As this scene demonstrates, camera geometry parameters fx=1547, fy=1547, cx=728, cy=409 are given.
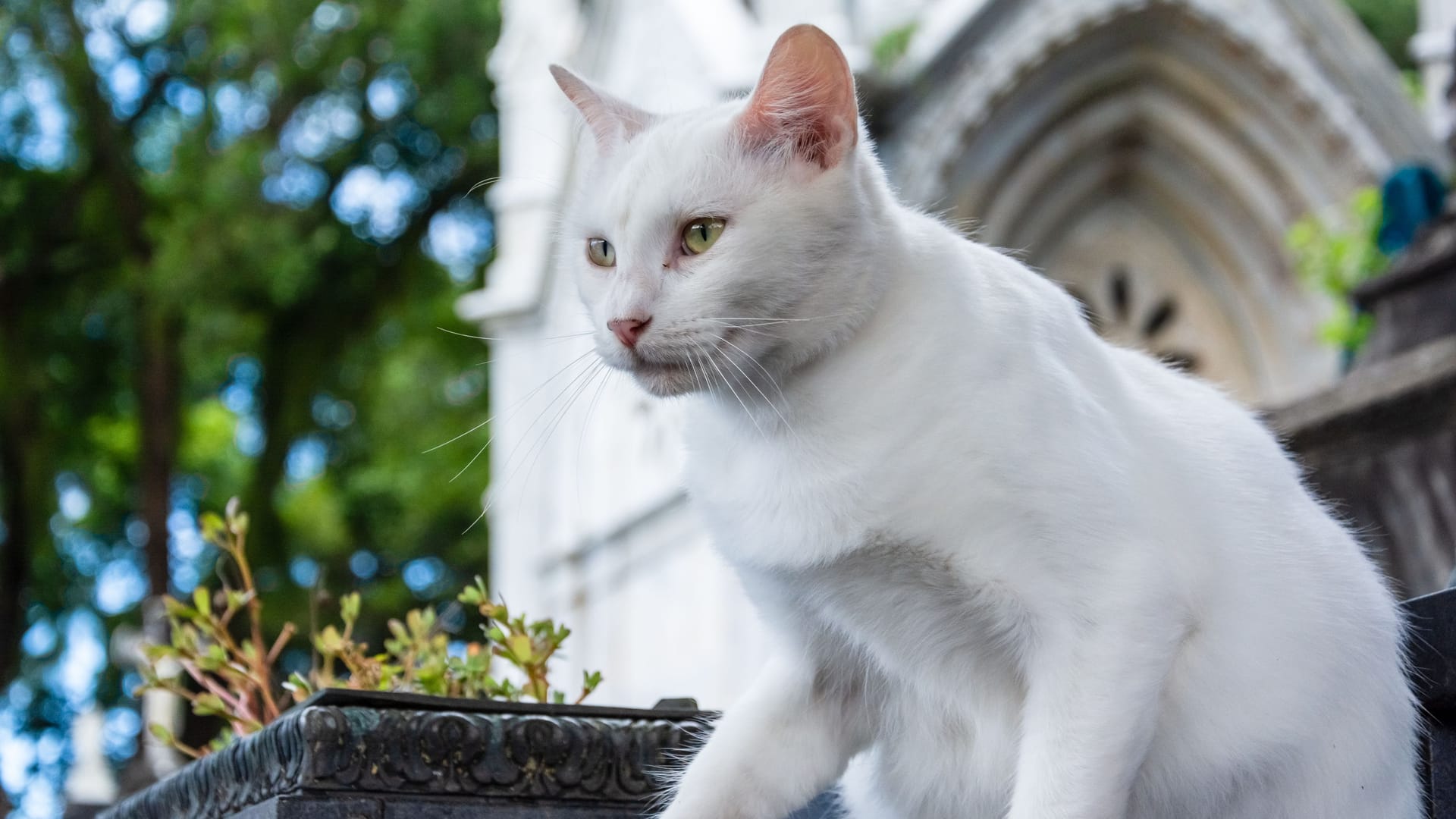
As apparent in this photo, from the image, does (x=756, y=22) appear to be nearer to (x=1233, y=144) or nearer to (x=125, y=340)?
(x=1233, y=144)

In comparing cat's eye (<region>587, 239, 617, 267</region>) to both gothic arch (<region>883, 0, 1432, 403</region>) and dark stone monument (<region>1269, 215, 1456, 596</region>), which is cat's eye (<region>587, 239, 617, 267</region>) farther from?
gothic arch (<region>883, 0, 1432, 403</region>)

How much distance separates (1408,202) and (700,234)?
5461mm

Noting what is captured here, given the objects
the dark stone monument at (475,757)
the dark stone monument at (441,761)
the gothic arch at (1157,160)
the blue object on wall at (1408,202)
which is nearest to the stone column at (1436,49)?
Result: the gothic arch at (1157,160)

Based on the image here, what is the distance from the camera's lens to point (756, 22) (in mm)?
8953

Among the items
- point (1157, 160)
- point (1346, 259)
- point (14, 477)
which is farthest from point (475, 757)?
point (14, 477)

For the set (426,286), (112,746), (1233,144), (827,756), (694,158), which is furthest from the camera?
(426,286)

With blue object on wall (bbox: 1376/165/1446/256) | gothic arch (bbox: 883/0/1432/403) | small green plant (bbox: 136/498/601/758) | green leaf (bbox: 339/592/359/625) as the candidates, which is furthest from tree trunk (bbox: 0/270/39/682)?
green leaf (bbox: 339/592/359/625)

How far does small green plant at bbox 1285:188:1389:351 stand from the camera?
6715mm

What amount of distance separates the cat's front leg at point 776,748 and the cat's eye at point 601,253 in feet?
1.65

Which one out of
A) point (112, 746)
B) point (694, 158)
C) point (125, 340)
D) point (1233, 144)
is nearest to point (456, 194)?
point (125, 340)

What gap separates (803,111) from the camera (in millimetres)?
1659

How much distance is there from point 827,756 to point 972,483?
1.50 ft

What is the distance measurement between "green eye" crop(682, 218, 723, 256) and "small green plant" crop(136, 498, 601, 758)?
64cm

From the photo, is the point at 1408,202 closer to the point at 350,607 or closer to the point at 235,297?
the point at 350,607
